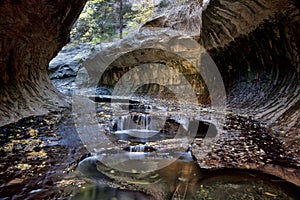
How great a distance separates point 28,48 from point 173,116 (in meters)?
4.89

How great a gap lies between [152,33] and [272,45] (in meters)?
6.91

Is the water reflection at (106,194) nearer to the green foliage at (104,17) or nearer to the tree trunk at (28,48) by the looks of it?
the tree trunk at (28,48)

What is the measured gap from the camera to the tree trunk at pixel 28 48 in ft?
15.6

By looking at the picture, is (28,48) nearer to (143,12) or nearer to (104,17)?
(143,12)

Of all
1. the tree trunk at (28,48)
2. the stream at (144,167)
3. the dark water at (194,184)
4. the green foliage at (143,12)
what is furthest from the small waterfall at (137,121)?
the green foliage at (143,12)

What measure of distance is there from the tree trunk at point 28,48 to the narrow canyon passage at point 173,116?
3cm

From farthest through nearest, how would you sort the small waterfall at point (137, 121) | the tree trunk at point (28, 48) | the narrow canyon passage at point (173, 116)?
1. the small waterfall at point (137, 121)
2. the tree trunk at point (28, 48)
3. the narrow canyon passage at point (173, 116)

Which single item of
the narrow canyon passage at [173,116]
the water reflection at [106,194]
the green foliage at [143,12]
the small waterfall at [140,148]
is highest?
the green foliage at [143,12]

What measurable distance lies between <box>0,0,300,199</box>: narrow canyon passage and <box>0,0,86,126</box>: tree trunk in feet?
0.10

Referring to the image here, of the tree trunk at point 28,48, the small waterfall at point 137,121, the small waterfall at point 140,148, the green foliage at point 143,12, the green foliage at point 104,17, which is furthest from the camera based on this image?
the green foliage at point 104,17

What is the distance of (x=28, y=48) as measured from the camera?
629 centimetres

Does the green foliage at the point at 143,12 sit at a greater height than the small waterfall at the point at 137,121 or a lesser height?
greater

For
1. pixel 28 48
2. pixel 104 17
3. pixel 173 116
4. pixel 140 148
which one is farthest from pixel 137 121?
pixel 104 17

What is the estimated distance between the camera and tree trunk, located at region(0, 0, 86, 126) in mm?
4762
